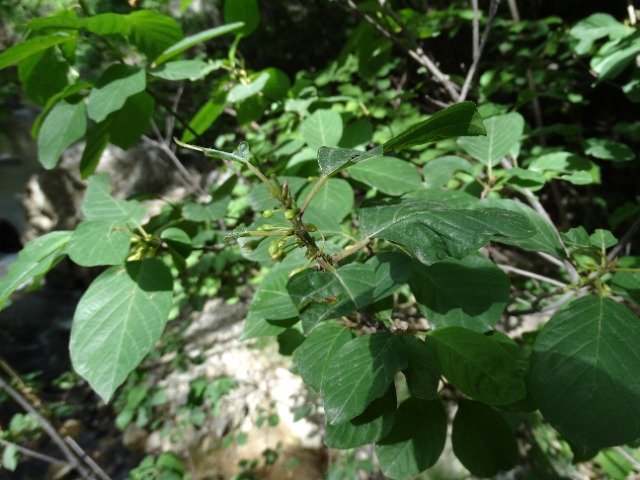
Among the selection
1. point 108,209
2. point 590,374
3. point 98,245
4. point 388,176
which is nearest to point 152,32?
point 108,209

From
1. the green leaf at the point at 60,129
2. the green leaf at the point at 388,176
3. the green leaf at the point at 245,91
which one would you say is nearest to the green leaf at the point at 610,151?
the green leaf at the point at 388,176

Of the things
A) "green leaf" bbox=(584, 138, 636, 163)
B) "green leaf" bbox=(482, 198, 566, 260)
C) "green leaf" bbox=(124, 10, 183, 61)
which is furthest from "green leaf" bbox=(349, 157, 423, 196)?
"green leaf" bbox=(584, 138, 636, 163)

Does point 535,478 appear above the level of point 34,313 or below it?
above

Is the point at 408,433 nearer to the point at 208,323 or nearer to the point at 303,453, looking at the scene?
the point at 303,453

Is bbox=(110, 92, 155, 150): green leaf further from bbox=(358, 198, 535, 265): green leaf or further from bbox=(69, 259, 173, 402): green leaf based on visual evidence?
bbox=(358, 198, 535, 265): green leaf

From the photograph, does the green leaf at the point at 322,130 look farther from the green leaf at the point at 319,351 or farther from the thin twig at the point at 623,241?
the thin twig at the point at 623,241

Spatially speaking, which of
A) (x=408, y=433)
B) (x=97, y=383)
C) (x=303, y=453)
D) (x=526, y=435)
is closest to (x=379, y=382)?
(x=408, y=433)

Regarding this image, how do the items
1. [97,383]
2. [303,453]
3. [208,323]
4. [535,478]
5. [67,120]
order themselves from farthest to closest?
[208,323] → [303,453] → [535,478] → [67,120] → [97,383]
